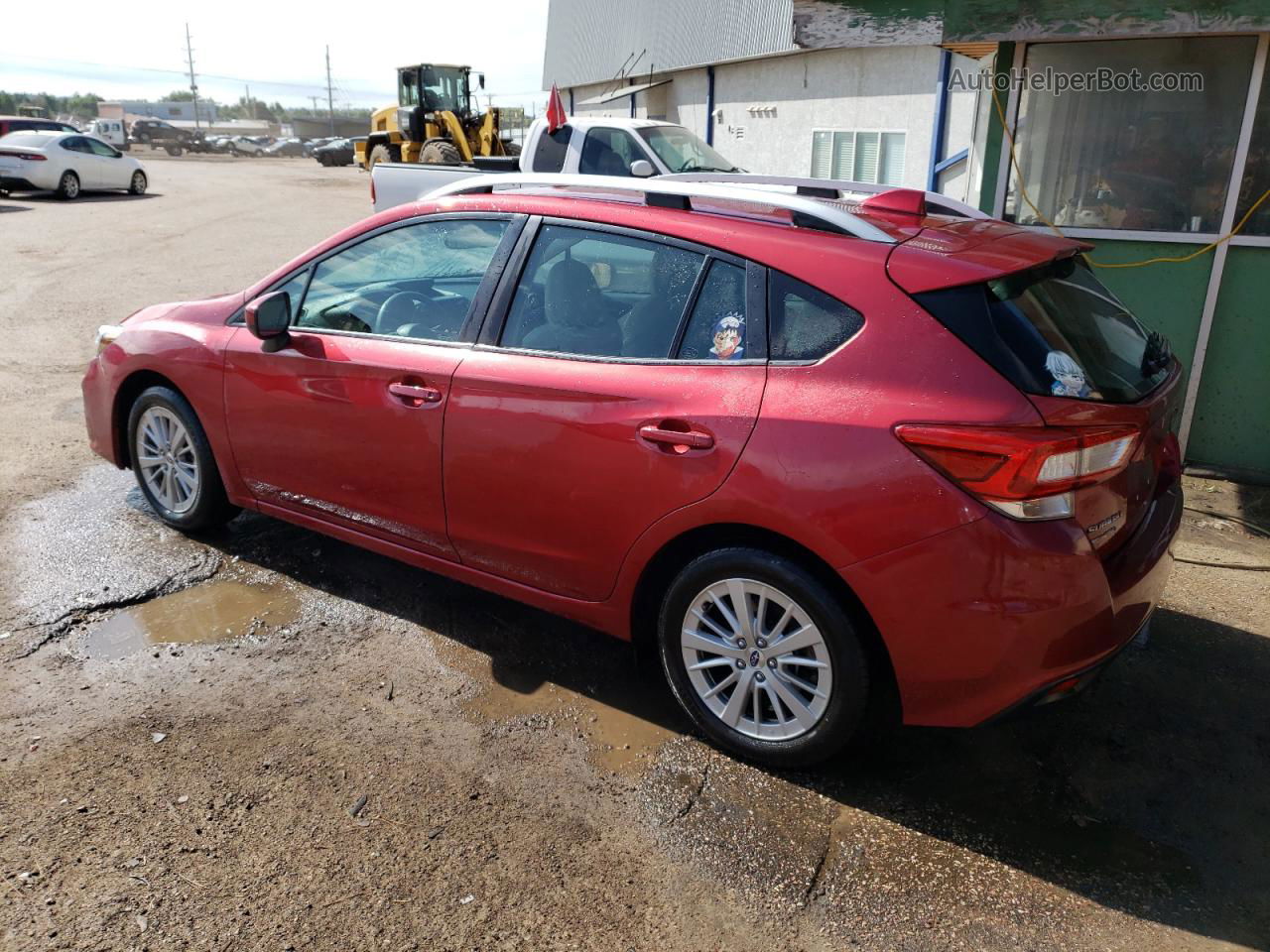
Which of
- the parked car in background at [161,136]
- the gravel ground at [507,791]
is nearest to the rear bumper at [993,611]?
the gravel ground at [507,791]

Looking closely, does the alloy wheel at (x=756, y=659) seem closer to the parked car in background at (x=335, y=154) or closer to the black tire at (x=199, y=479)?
the black tire at (x=199, y=479)

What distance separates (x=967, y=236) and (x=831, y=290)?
61 centimetres

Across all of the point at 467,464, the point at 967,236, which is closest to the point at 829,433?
the point at 967,236

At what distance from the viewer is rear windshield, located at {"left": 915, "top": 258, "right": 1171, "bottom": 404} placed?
2.85 metres

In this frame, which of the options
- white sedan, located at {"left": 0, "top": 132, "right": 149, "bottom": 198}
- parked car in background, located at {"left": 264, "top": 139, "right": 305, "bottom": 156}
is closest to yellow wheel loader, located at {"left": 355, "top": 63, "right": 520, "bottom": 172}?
white sedan, located at {"left": 0, "top": 132, "right": 149, "bottom": 198}

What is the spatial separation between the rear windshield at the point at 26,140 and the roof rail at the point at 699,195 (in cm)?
2314

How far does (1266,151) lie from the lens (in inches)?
230

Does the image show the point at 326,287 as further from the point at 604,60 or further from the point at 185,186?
the point at 185,186

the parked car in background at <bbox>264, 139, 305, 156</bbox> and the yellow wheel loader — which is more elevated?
the yellow wheel loader

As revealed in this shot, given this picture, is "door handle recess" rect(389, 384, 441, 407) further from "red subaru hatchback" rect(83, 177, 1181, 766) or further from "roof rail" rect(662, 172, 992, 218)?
"roof rail" rect(662, 172, 992, 218)

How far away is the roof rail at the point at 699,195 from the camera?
3.25m

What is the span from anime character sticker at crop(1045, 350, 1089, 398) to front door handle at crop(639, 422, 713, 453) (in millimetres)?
970

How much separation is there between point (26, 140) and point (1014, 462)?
84.8ft

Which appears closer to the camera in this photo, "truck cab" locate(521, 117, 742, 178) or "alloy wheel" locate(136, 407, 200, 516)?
"alloy wheel" locate(136, 407, 200, 516)
